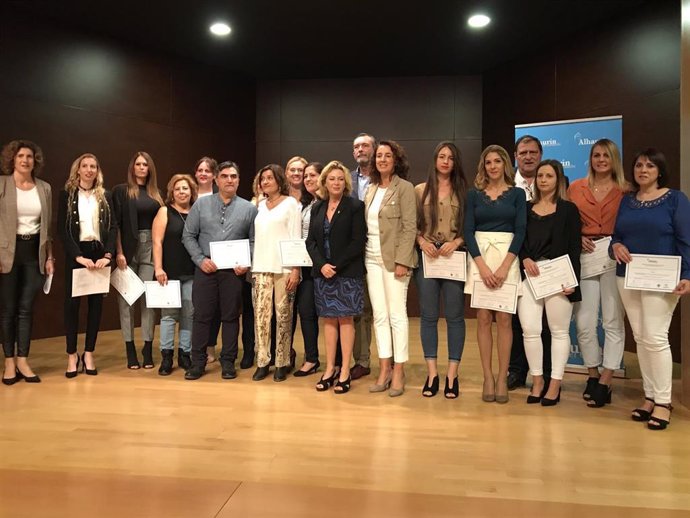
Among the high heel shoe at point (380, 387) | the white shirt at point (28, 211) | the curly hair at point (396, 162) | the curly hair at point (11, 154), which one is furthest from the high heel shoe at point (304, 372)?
the curly hair at point (11, 154)

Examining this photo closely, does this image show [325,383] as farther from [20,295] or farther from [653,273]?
[20,295]

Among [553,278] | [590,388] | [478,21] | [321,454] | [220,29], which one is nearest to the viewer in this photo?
[321,454]

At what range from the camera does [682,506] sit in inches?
78.0

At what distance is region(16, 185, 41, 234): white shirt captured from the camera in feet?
12.2

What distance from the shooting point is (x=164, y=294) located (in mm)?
4000

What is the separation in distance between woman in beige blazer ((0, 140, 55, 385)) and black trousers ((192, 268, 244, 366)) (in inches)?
43.0

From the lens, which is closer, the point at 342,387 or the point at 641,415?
the point at 641,415

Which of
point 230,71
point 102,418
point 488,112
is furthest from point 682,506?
point 230,71

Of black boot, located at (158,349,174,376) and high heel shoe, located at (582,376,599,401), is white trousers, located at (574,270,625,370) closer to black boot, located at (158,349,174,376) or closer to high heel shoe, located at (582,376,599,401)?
high heel shoe, located at (582,376,599,401)

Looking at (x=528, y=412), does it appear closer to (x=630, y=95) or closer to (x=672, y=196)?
(x=672, y=196)

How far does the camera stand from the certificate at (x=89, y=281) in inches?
150

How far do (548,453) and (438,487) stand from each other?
69 centimetres

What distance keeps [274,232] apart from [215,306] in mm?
720

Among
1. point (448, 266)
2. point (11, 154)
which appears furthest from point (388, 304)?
point (11, 154)
